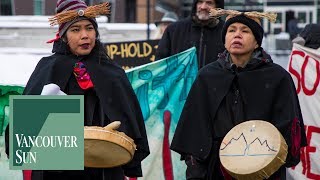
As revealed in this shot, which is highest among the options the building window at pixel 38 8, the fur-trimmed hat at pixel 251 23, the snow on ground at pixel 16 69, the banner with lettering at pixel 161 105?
the fur-trimmed hat at pixel 251 23

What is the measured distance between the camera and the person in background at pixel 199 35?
26.1ft

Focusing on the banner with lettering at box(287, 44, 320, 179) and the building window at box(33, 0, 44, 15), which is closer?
the banner with lettering at box(287, 44, 320, 179)

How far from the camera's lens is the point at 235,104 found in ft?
17.5

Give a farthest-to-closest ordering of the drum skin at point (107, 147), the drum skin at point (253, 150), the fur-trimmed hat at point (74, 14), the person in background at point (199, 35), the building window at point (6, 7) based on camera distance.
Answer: the building window at point (6, 7)
the person in background at point (199, 35)
the fur-trimmed hat at point (74, 14)
the drum skin at point (253, 150)
the drum skin at point (107, 147)

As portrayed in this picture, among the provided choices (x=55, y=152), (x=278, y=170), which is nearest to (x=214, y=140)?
(x=278, y=170)

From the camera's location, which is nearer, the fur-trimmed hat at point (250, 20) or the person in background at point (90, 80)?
the person in background at point (90, 80)

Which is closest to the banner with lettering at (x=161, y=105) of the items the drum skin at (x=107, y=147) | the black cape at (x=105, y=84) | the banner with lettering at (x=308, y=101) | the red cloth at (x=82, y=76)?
the banner with lettering at (x=308, y=101)

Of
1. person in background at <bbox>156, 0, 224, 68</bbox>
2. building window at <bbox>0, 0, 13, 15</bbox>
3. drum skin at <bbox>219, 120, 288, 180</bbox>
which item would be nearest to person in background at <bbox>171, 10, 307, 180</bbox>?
drum skin at <bbox>219, 120, 288, 180</bbox>

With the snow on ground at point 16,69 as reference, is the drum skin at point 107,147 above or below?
below

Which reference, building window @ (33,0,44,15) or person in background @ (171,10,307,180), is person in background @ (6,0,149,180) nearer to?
person in background @ (171,10,307,180)

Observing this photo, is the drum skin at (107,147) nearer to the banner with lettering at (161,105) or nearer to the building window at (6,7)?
the banner with lettering at (161,105)

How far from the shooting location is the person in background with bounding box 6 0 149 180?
5.12m

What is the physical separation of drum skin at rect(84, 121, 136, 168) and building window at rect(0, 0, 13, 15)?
482 inches

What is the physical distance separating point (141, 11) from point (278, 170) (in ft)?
69.4
